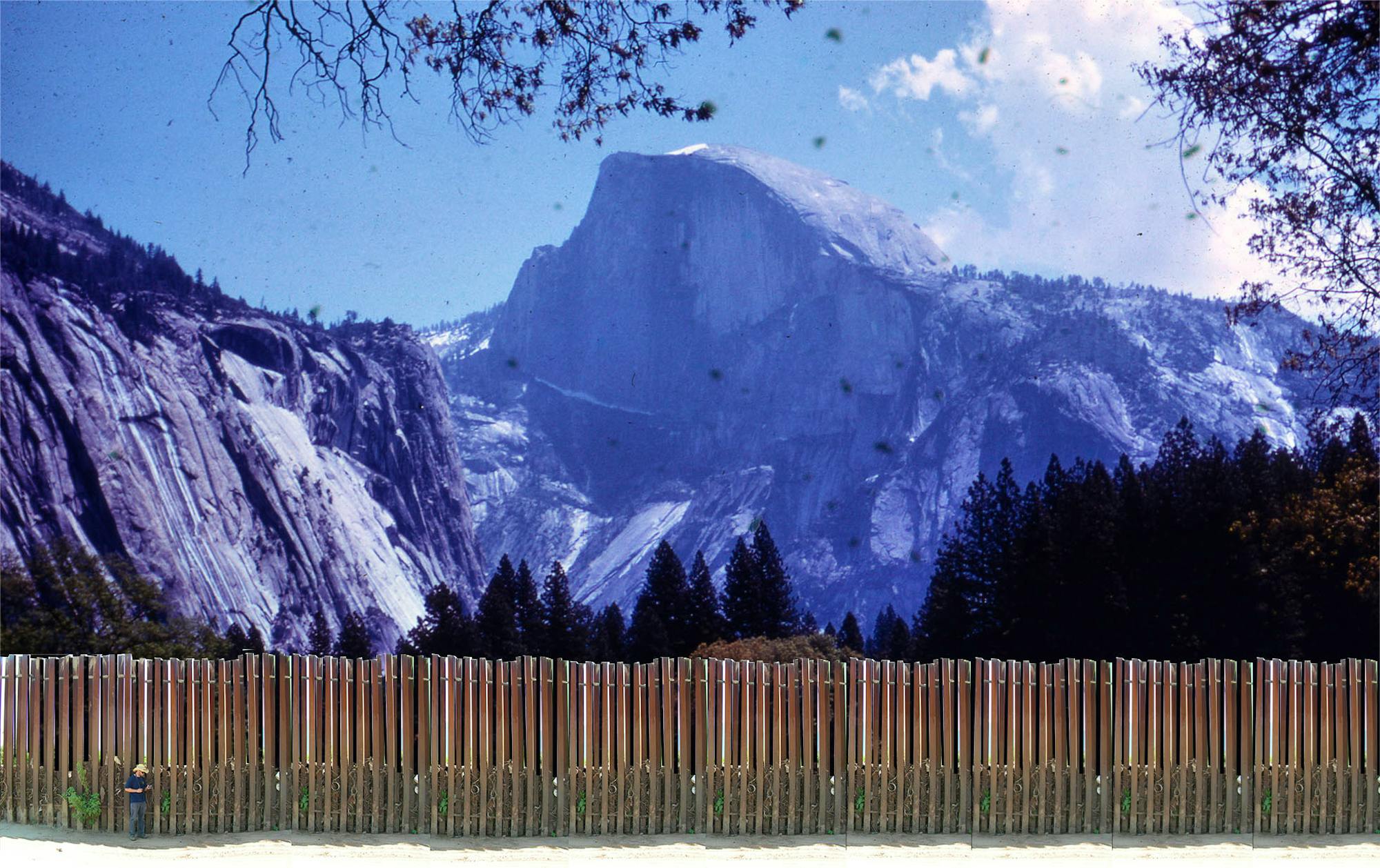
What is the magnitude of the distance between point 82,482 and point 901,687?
14.1 m

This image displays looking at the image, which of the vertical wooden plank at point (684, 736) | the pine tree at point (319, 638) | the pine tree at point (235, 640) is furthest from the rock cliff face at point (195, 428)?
the vertical wooden plank at point (684, 736)

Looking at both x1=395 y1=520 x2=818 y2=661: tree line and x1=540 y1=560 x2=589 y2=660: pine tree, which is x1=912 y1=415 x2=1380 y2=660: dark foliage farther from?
x1=540 y1=560 x2=589 y2=660: pine tree

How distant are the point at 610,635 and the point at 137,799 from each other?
70.5 ft

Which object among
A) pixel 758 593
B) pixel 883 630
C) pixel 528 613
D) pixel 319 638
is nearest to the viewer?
pixel 319 638

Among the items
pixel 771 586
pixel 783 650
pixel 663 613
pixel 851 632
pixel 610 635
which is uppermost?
pixel 783 650

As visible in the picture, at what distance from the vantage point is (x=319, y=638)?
1870cm

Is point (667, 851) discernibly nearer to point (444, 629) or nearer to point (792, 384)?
point (444, 629)

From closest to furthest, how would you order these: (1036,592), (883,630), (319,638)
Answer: (319,638), (1036,592), (883,630)

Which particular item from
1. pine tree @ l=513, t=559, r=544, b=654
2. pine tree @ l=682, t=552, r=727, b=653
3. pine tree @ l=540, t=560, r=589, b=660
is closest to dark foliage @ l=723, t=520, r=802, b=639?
pine tree @ l=682, t=552, r=727, b=653

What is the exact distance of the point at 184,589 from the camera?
17.5m

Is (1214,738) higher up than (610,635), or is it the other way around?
(1214,738)

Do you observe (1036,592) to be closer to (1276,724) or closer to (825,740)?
(1276,724)

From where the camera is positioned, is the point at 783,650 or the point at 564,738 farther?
the point at 783,650

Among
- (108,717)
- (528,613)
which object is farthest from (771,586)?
(108,717)
